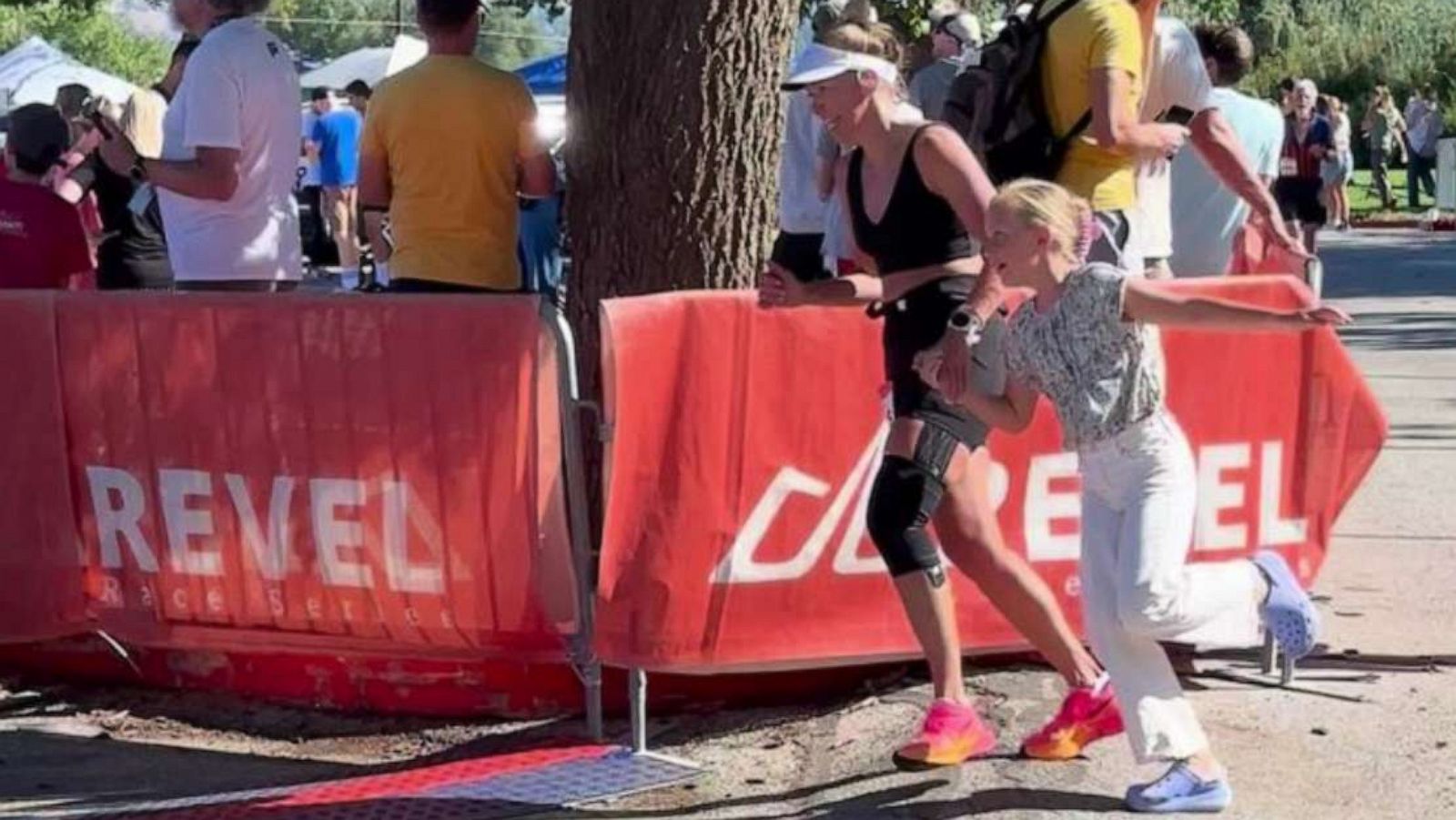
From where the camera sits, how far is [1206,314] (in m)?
5.66

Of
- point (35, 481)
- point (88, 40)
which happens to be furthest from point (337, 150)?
point (88, 40)

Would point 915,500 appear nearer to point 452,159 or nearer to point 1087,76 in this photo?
point 1087,76

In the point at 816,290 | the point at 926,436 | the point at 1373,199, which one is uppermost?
the point at 816,290

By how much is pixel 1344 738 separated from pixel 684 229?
92.2 inches

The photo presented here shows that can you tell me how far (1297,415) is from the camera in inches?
288

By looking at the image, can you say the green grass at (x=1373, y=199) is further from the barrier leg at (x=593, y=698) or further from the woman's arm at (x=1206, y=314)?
the woman's arm at (x=1206, y=314)

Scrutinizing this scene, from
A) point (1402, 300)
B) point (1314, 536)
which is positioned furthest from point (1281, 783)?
point (1402, 300)

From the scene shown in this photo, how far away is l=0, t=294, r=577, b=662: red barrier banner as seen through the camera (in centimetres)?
684

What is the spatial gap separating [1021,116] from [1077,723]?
1.73m

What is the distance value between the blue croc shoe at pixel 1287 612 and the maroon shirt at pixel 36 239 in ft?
13.9

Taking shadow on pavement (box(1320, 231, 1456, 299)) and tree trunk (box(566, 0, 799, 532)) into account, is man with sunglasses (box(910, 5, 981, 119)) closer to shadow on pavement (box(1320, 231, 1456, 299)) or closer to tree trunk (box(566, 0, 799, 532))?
tree trunk (box(566, 0, 799, 532))

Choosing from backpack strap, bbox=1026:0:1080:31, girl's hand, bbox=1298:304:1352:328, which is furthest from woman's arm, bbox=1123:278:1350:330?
backpack strap, bbox=1026:0:1080:31

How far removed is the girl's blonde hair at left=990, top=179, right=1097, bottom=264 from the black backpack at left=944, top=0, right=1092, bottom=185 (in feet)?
3.65

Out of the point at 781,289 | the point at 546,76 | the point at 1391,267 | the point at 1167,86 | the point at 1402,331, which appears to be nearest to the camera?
the point at 781,289
